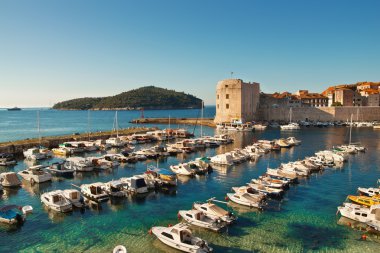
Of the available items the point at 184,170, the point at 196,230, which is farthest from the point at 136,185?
the point at 196,230

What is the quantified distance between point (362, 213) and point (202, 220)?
10.1 m

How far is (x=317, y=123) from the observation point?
3558 inches

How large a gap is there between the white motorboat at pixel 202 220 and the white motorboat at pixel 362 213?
27.4ft

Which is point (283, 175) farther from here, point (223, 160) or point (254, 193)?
point (223, 160)

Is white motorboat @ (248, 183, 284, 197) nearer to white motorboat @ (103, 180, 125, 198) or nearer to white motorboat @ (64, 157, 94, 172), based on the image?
white motorboat @ (103, 180, 125, 198)

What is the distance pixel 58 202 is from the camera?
20812mm

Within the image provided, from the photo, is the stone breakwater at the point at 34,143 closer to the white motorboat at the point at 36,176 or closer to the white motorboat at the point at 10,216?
the white motorboat at the point at 36,176

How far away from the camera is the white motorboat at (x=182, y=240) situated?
14.9 metres

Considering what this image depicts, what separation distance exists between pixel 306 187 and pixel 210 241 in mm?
14058

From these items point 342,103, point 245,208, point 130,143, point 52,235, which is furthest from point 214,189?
point 342,103

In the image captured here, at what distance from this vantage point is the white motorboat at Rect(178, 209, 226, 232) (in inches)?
692

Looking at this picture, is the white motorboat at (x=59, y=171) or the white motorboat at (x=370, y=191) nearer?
the white motorboat at (x=370, y=191)

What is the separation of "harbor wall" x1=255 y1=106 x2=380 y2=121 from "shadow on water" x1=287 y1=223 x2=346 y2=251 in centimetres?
8040

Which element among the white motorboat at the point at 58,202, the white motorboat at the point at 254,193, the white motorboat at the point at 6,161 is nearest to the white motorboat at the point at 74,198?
the white motorboat at the point at 58,202
